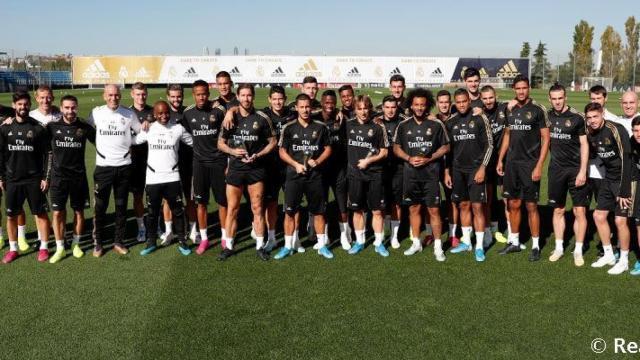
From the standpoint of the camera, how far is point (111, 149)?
21.1 feet

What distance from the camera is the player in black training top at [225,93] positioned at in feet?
22.8

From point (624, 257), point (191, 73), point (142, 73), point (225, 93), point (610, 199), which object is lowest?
point (624, 257)

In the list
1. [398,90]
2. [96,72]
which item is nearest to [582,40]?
[96,72]

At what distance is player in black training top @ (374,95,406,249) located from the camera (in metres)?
6.69

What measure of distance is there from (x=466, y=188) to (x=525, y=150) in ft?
2.79

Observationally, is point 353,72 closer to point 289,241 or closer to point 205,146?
point 205,146

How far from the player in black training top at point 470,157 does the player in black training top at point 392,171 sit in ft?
2.30

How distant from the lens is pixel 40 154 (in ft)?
21.1

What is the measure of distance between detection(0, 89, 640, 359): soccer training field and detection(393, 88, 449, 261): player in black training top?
712 mm

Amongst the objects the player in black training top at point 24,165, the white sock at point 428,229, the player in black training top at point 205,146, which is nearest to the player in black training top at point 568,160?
the white sock at point 428,229

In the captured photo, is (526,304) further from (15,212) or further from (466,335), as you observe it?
(15,212)

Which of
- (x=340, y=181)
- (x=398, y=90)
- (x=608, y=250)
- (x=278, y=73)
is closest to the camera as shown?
(x=608, y=250)

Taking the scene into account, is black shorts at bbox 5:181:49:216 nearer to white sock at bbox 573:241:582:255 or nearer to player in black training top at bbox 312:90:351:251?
player in black training top at bbox 312:90:351:251

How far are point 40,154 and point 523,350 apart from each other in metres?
5.90
